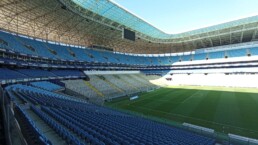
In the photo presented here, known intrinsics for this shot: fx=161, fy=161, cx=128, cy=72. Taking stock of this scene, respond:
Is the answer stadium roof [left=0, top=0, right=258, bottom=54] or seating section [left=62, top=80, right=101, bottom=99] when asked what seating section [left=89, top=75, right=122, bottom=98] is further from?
stadium roof [left=0, top=0, right=258, bottom=54]

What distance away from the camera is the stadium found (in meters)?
9.54

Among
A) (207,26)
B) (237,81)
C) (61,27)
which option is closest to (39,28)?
(61,27)

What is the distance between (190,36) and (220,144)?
40.0m

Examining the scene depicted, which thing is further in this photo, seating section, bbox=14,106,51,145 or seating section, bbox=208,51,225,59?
seating section, bbox=208,51,225,59

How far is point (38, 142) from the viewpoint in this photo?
557 centimetres

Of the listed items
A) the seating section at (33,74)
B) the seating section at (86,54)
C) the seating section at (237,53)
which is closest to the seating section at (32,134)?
the seating section at (33,74)

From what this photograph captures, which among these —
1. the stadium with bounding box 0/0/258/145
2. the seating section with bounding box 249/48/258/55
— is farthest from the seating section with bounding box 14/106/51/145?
the seating section with bounding box 249/48/258/55

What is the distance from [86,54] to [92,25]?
40.1 feet

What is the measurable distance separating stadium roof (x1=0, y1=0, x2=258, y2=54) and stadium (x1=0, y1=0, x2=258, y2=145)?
19cm

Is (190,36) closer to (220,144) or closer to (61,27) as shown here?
(61,27)

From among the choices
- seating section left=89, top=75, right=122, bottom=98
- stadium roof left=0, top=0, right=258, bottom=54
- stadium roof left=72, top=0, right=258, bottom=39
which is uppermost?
stadium roof left=72, top=0, right=258, bottom=39

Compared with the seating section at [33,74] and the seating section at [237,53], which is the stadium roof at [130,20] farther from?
the seating section at [237,53]

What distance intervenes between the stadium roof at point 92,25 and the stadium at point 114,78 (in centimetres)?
19

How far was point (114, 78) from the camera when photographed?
148 feet
